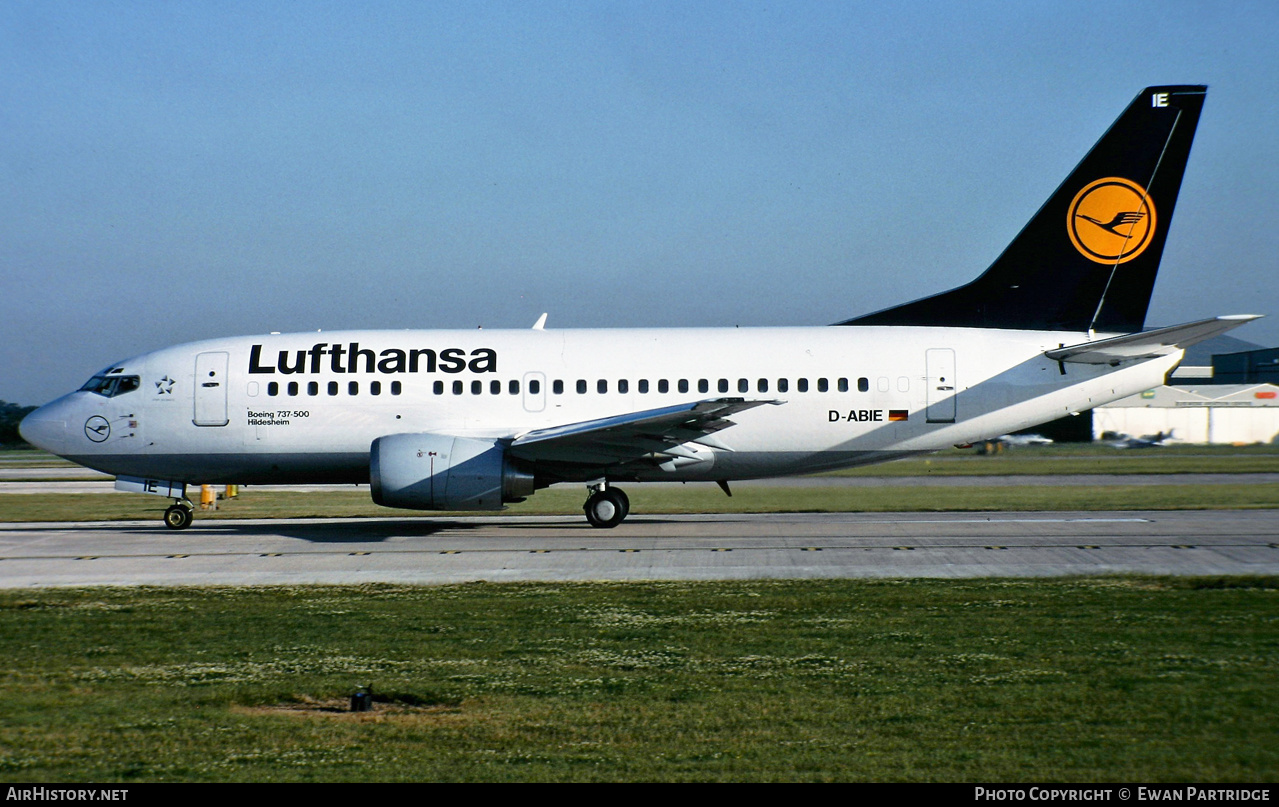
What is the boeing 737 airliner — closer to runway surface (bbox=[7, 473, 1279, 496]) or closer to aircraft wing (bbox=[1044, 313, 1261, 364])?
aircraft wing (bbox=[1044, 313, 1261, 364])

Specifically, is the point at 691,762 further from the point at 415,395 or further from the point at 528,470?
the point at 415,395

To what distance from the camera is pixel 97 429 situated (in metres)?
23.8

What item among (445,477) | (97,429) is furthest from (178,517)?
(445,477)

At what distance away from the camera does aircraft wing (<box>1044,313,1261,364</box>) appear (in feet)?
65.4

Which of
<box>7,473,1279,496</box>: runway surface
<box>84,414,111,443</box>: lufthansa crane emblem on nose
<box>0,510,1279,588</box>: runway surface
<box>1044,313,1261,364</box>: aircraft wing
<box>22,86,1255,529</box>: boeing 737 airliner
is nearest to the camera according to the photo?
<box>0,510,1279,588</box>: runway surface

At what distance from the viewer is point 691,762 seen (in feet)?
22.7

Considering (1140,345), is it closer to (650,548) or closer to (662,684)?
(650,548)

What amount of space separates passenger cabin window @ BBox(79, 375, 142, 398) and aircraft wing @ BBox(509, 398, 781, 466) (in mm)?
9149

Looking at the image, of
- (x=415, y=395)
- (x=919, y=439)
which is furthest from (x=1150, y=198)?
(x=415, y=395)

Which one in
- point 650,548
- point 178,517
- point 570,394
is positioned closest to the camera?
point 650,548

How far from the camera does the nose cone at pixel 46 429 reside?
2395 cm

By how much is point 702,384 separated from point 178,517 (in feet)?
39.8

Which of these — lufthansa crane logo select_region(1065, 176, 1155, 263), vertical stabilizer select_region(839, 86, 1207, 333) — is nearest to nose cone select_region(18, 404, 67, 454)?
vertical stabilizer select_region(839, 86, 1207, 333)

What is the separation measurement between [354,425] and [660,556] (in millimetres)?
8816
